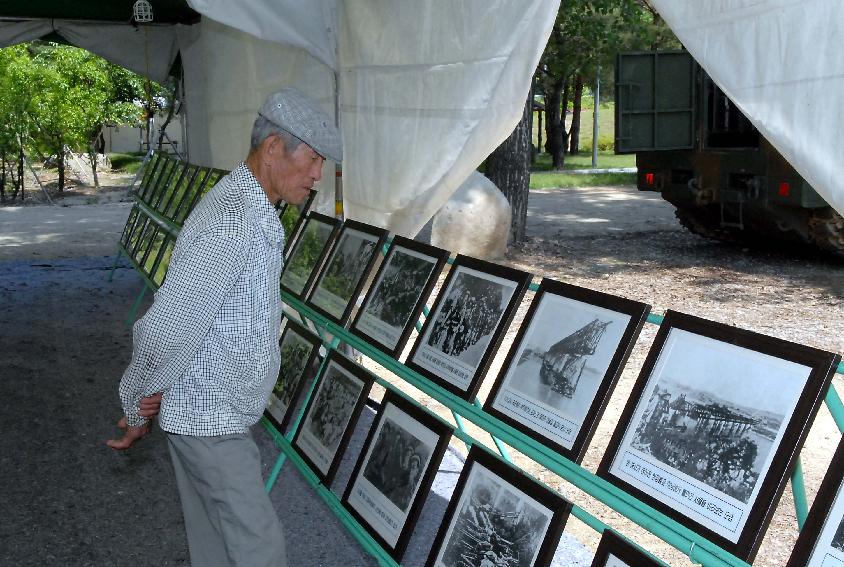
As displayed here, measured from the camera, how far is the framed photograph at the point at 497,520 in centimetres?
259

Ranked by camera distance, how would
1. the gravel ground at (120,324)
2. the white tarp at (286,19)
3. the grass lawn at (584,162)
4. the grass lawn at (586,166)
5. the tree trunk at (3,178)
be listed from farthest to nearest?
the grass lawn at (584,162) → the grass lawn at (586,166) → the tree trunk at (3,178) → the white tarp at (286,19) → the gravel ground at (120,324)

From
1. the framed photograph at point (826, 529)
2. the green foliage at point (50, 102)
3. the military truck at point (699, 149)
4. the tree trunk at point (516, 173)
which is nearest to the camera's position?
the framed photograph at point (826, 529)

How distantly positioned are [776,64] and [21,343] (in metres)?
6.80

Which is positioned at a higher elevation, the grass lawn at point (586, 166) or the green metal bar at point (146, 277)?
the grass lawn at point (586, 166)

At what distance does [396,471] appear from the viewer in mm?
3371

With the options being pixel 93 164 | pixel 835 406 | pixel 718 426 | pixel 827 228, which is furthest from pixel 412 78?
pixel 93 164

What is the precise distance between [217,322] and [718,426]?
1.31 m

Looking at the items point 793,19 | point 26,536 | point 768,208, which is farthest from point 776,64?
point 768,208

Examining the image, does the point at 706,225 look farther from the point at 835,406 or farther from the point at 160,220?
the point at 835,406

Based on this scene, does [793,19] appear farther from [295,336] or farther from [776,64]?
[295,336]

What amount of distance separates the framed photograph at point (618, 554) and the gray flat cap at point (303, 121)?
1.22 m

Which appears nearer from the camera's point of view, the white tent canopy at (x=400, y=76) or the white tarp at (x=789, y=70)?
the white tarp at (x=789, y=70)

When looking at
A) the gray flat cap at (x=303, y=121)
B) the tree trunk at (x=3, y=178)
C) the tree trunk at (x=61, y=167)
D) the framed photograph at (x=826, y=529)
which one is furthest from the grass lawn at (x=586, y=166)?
the framed photograph at (x=826, y=529)

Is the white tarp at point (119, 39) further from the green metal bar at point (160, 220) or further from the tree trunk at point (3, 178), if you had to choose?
the tree trunk at point (3, 178)
